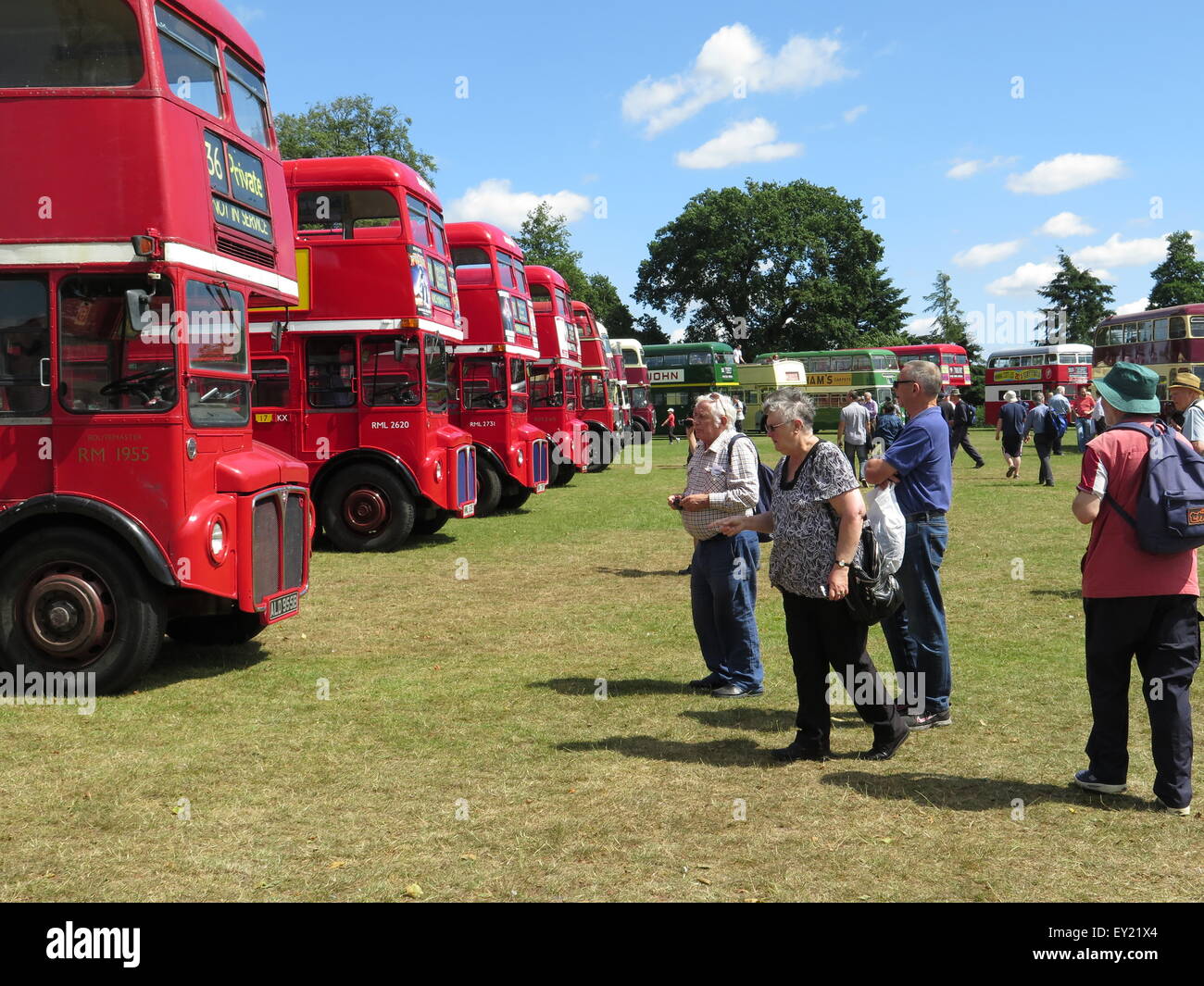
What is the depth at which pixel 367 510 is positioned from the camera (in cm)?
1500

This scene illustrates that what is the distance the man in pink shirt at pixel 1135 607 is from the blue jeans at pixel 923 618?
1083 mm

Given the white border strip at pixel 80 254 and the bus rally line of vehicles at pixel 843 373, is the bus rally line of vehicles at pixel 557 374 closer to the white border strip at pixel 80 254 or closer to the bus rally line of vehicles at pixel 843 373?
the white border strip at pixel 80 254

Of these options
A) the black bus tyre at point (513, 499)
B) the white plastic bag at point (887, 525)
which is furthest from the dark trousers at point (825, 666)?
the black bus tyre at point (513, 499)

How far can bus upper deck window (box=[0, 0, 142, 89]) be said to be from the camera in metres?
7.28

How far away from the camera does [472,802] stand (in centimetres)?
537

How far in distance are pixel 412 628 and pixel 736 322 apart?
68395 mm

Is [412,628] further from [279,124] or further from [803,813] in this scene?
[279,124]

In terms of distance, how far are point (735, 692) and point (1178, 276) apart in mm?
92917

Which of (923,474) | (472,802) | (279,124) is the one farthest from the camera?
(279,124)

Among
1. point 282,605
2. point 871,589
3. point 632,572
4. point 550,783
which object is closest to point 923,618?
point 871,589

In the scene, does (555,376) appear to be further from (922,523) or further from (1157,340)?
(1157,340)

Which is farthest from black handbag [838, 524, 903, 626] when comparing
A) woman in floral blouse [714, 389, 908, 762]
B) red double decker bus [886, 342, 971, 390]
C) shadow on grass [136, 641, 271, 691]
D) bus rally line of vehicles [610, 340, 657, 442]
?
red double decker bus [886, 342, 971, 390]

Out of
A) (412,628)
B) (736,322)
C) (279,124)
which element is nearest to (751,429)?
(736,322)
